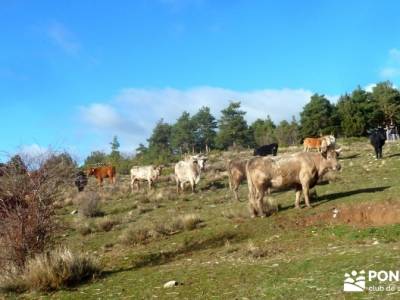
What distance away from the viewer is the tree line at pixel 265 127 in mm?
72438

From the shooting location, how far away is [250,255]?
11414 mm

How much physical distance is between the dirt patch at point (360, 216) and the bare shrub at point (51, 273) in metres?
5.99

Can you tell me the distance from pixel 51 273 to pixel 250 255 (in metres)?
4.27

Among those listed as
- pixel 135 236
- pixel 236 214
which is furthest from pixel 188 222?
pixel 135 236

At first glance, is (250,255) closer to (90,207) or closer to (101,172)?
(90,207)

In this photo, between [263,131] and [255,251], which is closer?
[255,251]

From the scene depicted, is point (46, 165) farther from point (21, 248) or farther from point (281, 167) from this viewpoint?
point (281, 167)

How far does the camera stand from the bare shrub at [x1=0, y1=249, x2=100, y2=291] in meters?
10.7

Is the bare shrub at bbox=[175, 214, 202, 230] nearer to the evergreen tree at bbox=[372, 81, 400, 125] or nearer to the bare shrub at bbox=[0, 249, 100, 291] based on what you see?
the bare shrub at bbox=[0, 249, 100, 291]

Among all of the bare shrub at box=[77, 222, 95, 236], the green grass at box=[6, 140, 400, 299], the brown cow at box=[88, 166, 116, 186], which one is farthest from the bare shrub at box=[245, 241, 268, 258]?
the brown cow at box=[88, 166, 116, 186]

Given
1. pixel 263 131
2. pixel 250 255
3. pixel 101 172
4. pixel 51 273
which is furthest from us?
pixel 263 131

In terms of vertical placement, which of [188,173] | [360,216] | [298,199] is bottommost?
[360,216]

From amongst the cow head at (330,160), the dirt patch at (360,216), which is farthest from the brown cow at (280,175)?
the dirt patch at (360,216)

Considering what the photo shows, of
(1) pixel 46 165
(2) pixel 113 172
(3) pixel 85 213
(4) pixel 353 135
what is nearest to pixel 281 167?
(1) pixel 46 165
